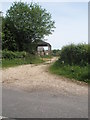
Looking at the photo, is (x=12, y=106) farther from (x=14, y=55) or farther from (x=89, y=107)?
(x=14, y=55)

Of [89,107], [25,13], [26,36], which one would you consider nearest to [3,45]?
[26,36]

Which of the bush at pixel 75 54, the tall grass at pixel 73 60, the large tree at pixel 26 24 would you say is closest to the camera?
the tall grass at pixel 73 60

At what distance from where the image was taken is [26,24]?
33406 mm

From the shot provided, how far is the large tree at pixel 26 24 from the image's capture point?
1324 inches

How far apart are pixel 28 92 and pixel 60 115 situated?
10.1ft

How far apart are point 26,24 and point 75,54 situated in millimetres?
18402

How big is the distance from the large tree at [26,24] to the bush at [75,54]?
17.0 meters

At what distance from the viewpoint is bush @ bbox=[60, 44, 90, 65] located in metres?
15.7

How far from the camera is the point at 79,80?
36.5 ft

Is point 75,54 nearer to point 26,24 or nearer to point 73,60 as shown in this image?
point 73,60

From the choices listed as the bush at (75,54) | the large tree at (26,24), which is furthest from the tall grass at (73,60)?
the large tree at (26,24)

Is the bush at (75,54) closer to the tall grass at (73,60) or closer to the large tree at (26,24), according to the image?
the tall grass at (73,60)

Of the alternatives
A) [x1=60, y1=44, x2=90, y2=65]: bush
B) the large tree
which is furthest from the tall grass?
the large tree

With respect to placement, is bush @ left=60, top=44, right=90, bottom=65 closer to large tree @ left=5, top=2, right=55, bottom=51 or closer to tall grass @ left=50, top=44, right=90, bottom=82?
tall grass @ left=50, top=44, right=90, bottom=82
